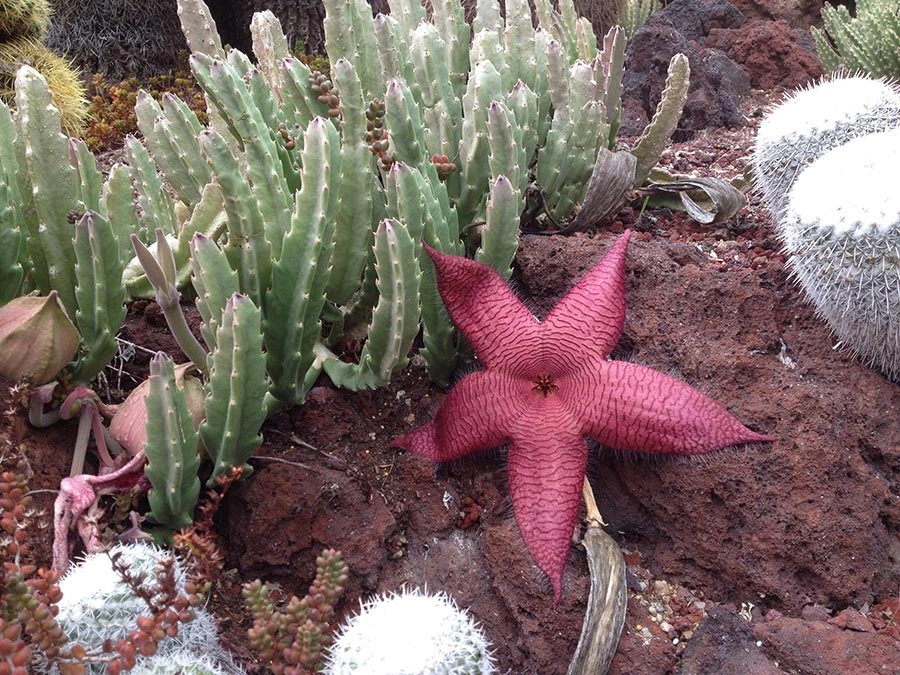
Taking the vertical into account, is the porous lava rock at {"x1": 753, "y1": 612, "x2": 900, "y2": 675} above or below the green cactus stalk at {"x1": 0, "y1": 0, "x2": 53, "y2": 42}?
below

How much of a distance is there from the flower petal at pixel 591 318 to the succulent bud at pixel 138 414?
731mm

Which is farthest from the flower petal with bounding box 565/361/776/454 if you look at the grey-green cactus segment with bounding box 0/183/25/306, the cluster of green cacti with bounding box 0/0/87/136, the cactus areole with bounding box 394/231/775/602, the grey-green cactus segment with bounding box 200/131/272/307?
the cluster of green cacti with bounding box 0/0/87/136

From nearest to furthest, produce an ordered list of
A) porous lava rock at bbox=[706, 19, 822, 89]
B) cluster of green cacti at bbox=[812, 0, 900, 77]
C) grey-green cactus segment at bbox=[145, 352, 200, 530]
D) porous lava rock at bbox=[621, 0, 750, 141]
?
grey-green cactus segment at bbox=[145, 352, 200, 530] < porous lava rock at bbox=[621, 0, 750, 141] < cluster of green cacti at bbox=[812, 0, 900, 77] < porous lava rock at bbox=[706, 19, 822, 89]

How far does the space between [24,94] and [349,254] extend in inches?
28.9

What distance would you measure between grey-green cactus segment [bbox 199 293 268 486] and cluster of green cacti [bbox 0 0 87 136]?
12.4 feet

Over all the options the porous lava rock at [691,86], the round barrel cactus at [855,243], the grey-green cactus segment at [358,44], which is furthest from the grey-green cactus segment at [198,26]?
the porous lava rock at [691,86]

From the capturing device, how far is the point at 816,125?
2.08 meters

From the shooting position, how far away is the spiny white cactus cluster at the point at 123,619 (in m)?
1.29

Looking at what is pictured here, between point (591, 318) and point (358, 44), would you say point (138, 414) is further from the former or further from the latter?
point (358, 44)

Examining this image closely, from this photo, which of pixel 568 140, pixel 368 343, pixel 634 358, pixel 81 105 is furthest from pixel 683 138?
pixel 81 105

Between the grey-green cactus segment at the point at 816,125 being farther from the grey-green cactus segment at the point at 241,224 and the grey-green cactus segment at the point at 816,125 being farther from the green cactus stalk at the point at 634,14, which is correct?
the green cactus stalk at the point at 634,14

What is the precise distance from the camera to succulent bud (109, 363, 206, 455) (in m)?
1.61

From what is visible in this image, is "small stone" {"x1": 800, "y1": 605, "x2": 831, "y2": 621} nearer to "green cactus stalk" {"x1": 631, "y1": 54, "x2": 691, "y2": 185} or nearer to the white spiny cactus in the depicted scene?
the white spiny cactus

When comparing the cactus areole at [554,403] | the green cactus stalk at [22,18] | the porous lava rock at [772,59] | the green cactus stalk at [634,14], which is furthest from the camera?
the green cactus stalk at [634,14]
